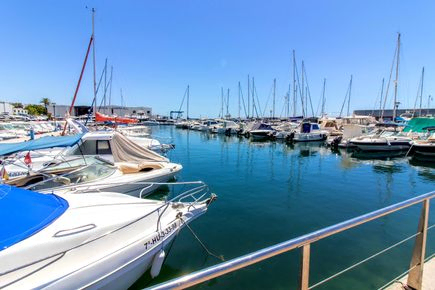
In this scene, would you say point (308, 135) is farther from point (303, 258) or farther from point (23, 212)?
point (303, 258)

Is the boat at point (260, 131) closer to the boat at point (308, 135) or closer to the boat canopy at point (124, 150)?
the boat at point (308, 135)

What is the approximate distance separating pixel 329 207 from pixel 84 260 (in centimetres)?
913

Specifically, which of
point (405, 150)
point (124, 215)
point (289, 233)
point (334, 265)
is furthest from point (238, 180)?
point (405, 150)

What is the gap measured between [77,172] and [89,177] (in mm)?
403

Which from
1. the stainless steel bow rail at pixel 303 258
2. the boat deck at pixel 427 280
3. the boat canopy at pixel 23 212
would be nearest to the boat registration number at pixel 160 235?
the boat canopy at pixel 23 212

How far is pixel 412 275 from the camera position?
318 cm

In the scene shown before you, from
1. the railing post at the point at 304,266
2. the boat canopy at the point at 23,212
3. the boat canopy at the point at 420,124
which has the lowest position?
the boat canopy at the point at 23,212

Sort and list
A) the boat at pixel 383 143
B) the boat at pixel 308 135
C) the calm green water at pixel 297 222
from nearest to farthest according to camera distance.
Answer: the calm green water at pixel 297 222 → the boat at pixel 383 143 → the boat at pixel 308 135

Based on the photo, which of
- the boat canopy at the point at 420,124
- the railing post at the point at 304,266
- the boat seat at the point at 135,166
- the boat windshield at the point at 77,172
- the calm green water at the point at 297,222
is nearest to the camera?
the railing post at the point at 304,266

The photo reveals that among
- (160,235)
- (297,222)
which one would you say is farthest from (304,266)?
(297,222)

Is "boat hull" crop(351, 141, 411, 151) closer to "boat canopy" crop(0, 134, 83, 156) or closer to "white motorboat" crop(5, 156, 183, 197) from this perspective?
"white motorboat" crop(5, 156, 183, 197)

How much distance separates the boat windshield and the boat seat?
916 millimetres

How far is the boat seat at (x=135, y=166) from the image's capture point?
34.8 ft

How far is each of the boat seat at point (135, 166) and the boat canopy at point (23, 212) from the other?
5880mm
